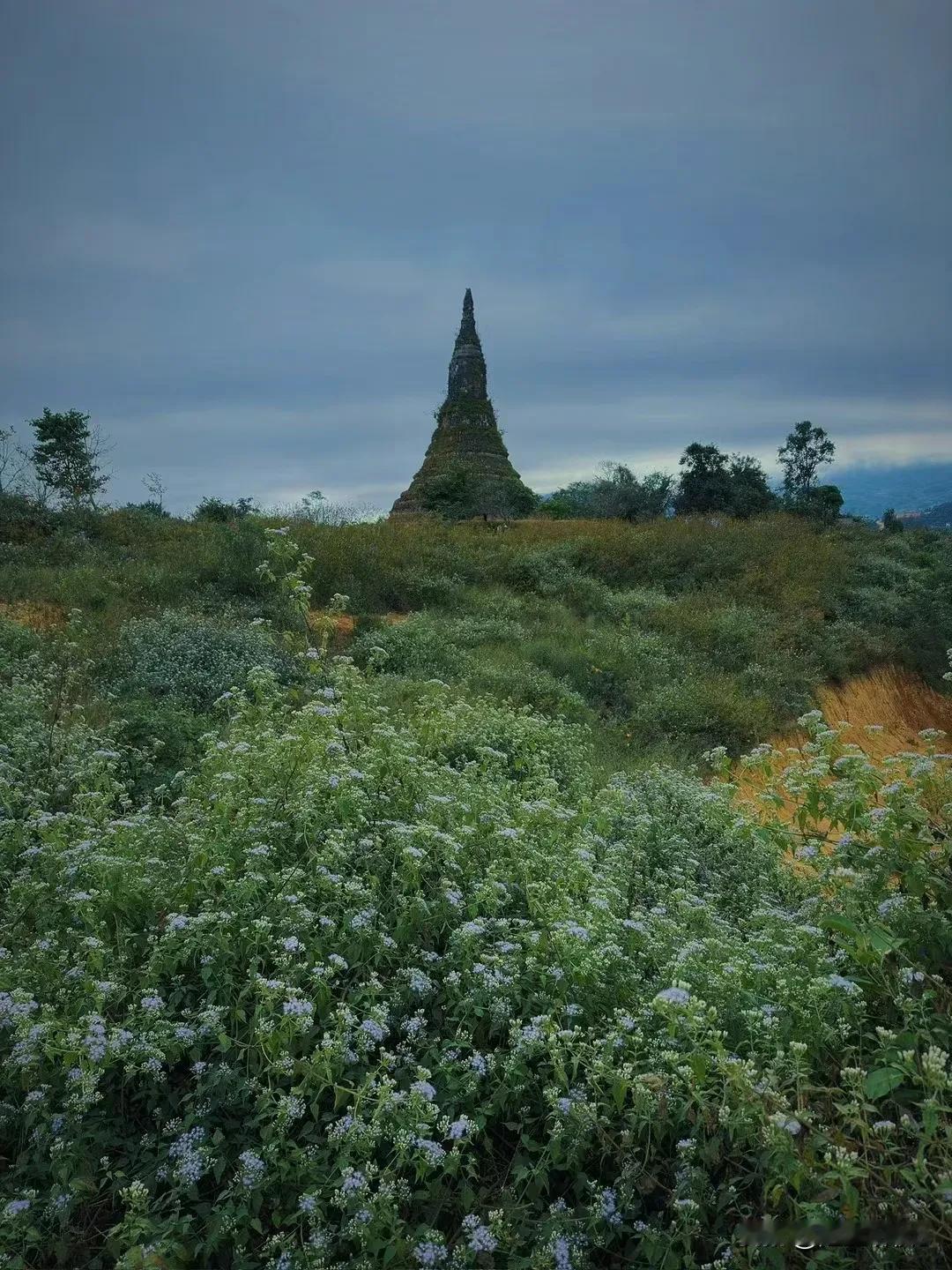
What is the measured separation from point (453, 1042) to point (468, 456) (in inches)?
1322

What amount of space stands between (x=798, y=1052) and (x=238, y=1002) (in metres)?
1.91

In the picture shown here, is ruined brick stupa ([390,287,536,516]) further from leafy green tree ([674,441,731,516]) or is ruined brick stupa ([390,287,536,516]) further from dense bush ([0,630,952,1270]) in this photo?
dense bush ([0,630,952,1270])

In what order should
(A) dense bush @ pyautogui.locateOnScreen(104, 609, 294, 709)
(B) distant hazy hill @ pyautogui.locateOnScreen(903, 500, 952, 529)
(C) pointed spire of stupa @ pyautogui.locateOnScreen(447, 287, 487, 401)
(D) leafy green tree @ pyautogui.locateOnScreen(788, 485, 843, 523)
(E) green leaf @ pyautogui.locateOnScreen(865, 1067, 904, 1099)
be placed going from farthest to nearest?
1. (C) pointed spire of stupa @ pyautogui.locateOnScreen(447, 287, 487, 401)
2. (D) leafy green tree @ pyautogui.locateOnScreen(788, 485, 843, 523)
3. (B) distant hazy hill @ pyautogui.locateOnScreen(903, 500, 952, 529)
4. (A) dense bush @ pyautogui.locateOnScreen(104, 609, 294, 709)
5. (E) green leaf @ pyautogui.locateOnScreen(865, 1067, 904, 1099)

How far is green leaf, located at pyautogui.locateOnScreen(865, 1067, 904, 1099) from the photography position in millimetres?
2357

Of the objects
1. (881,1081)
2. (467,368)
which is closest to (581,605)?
(881,1081)

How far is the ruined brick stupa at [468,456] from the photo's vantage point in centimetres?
3109

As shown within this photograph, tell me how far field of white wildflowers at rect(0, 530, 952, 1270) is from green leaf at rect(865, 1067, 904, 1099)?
13mm

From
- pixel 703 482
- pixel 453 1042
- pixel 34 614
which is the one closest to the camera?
pixel 453 1042

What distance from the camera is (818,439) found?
43.1m

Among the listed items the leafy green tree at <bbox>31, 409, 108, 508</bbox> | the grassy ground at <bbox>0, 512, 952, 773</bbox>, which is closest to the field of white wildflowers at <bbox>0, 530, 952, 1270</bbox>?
the grassy ground at <bbox>0, 512, 952, 773</bbox>

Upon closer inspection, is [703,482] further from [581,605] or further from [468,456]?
[581,605]

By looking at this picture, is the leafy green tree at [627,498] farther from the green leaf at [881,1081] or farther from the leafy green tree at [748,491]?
the green leaf at [881,1081]

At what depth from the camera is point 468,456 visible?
35406 millimetres

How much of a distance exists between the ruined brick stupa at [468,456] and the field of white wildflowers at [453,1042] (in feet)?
87.1
